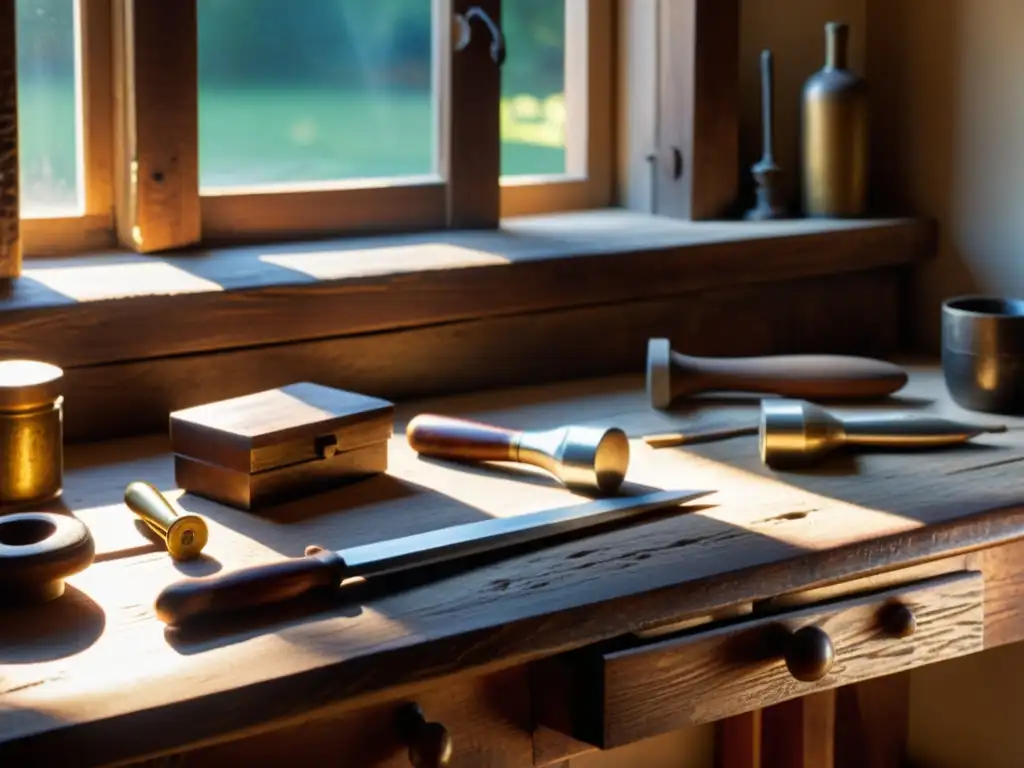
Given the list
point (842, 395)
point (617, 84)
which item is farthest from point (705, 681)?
point (617, 84)

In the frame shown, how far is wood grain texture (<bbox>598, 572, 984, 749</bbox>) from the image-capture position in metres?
1.08

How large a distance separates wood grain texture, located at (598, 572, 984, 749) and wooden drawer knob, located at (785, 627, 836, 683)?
11 millimetres

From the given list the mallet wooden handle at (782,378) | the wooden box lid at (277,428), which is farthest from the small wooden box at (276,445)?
the mallet wooden handle at (782,378)

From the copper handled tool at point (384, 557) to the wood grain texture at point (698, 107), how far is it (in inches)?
29.2

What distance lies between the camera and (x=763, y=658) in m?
1.14

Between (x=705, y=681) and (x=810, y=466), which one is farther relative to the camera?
(x=810, y=466)

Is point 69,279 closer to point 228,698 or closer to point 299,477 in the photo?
point 299,477

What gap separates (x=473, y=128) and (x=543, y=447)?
60 cm

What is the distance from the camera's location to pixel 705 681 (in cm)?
112

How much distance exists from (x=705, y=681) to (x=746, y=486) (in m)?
0.23

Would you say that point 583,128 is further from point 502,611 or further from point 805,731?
point 502,611

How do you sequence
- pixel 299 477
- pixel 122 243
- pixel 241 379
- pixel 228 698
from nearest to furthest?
pixel 228 698
pixel 299 477
pixel 241 379
pixel 122 243

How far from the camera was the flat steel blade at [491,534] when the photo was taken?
1075 mm

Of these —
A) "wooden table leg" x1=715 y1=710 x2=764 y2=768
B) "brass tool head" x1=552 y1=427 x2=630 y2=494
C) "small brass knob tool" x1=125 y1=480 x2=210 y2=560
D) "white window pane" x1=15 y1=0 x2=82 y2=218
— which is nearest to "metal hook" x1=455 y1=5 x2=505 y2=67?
"white window pane" x1=15 y1=0 x2=82 y2=218
